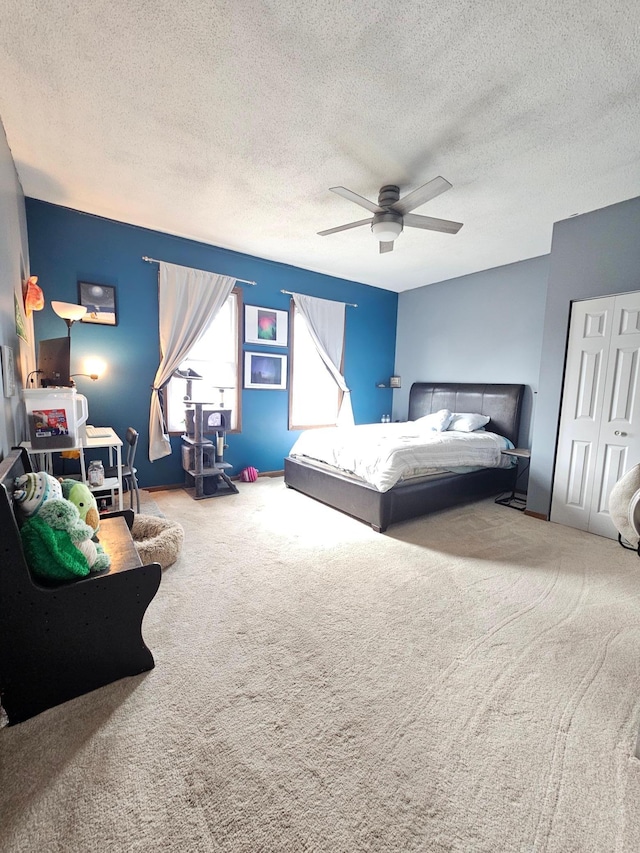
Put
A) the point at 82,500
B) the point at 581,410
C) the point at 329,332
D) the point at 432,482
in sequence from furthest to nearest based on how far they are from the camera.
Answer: the point at 329,332
the point at 432,482
the point at 581,410
the point at 82,500

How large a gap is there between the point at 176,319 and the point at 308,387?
2.10 m

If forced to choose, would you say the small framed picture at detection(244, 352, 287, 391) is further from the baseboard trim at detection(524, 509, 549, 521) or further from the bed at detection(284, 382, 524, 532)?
the baseboard trim at detection(524, 509, 549, 521)

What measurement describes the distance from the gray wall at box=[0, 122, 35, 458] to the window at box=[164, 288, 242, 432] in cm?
161

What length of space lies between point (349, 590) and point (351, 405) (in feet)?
12.5

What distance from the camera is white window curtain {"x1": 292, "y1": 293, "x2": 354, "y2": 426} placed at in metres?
5.11

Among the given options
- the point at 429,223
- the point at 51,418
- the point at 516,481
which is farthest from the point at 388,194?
the point at 516,481

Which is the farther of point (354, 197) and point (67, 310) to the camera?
point (67, 310)

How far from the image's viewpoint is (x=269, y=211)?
3.36m

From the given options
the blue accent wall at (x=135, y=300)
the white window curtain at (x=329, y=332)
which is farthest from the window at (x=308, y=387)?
the blue accent wall at (x=135, y=300)

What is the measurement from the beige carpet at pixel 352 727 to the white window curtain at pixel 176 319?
201 centimetres

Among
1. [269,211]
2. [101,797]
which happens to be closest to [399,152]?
[269,211]

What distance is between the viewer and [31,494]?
1.45 meters

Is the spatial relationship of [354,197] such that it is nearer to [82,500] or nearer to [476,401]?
[82,500]

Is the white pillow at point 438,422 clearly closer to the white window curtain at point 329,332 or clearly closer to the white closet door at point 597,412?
the white window curtain at point 329,332
